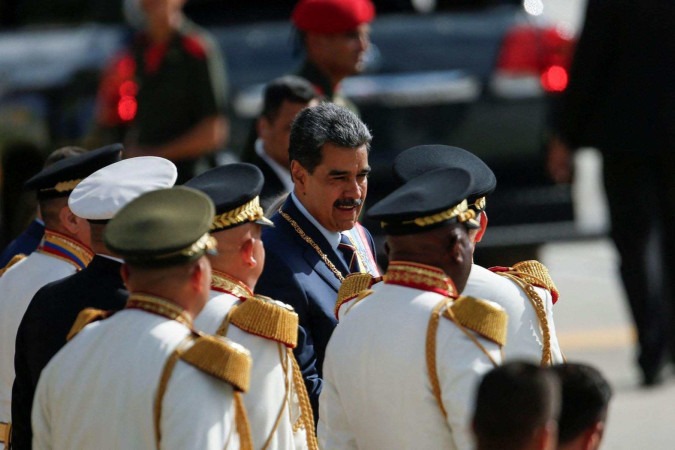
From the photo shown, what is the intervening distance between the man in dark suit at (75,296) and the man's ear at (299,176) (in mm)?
806

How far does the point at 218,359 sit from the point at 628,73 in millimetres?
4944

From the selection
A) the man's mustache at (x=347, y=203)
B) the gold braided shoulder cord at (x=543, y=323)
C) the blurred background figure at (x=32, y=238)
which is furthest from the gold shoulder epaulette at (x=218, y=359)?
the blurred background figure at (x=32, y=238)

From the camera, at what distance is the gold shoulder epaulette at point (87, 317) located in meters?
3.99

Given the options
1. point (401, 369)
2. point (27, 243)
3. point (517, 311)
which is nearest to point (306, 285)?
point (517, 311)

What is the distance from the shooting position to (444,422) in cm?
400

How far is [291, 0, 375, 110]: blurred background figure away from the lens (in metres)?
7.52

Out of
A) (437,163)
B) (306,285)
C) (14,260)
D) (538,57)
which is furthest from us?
(538,57)

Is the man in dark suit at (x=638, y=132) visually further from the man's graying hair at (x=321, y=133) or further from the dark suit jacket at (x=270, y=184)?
the man's graying hair at (x=321, y=133)

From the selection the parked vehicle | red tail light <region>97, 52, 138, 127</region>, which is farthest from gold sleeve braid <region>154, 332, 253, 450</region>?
the parked vehicle

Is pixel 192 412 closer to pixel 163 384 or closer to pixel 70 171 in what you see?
pixel 163 384

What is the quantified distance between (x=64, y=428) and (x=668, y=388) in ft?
15.7

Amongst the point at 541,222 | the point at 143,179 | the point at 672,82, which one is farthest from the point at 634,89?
the point at 143,179

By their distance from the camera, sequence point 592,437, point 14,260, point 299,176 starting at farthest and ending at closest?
point 14,260 < point 299,176 < point 592,437

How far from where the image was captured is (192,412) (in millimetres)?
3668
